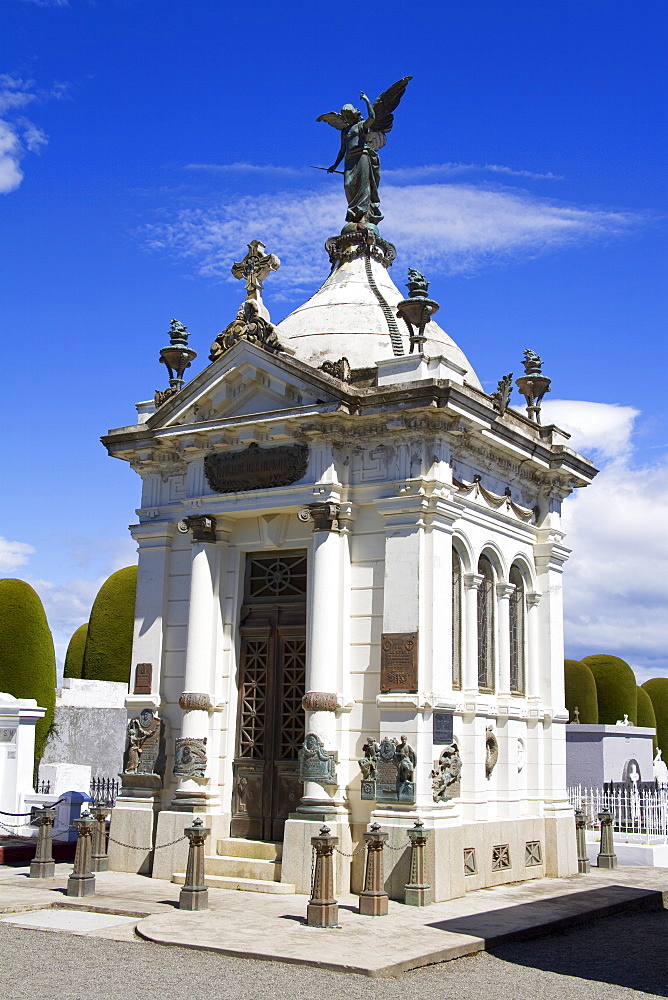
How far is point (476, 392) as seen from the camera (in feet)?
52.0

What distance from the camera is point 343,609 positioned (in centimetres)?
1482

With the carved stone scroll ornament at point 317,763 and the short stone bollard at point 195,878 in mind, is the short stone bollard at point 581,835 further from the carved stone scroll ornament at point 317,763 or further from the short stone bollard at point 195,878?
the short stone bollard at point 195,878

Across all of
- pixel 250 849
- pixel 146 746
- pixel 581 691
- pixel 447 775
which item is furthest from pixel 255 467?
pixel 581 691

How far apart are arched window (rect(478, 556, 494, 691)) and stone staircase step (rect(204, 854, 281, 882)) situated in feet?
13.0

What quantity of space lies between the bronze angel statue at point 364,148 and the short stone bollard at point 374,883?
10865 mm

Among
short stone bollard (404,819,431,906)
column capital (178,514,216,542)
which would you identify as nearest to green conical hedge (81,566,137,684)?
column capital (178,514,216,542)

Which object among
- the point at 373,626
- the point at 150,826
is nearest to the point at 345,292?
the point at 373,626

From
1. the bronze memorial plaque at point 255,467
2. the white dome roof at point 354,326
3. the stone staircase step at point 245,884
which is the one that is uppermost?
the white dome roof at point 354,326

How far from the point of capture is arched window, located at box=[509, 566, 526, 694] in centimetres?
1714

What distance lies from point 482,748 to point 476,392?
4963 millimetres

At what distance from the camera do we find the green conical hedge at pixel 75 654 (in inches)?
1235

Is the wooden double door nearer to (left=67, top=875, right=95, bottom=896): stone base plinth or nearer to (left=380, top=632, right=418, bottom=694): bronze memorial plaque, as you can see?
(left=380, top=632, right=418, bottom=694): bronze memorial plaque

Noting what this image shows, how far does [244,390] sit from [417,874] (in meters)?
7.03

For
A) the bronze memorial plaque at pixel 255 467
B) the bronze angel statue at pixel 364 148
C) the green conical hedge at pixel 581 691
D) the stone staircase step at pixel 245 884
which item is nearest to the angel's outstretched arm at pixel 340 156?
the bronze angel statue at pixel 364 148
